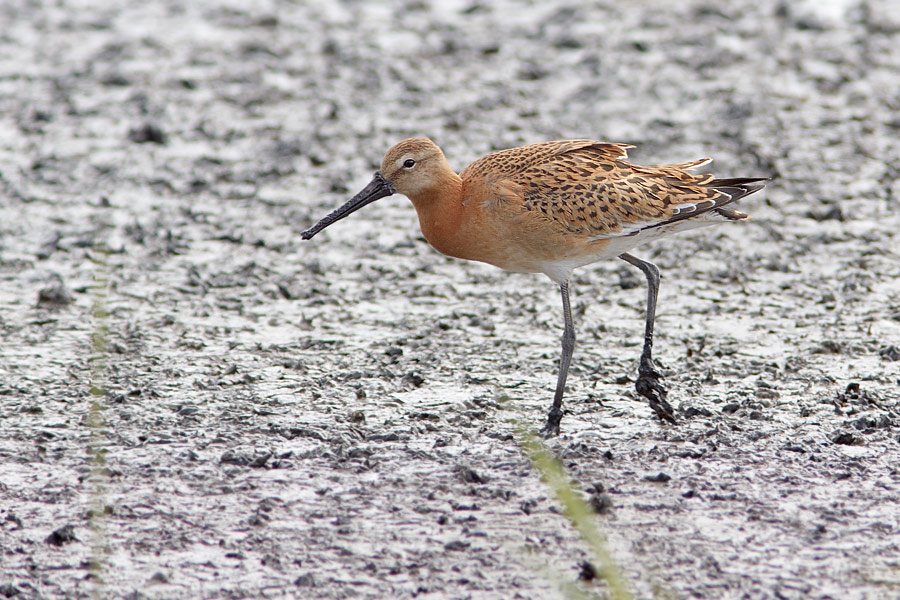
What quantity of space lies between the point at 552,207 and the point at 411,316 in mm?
2025

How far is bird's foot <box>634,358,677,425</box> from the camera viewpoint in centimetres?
716

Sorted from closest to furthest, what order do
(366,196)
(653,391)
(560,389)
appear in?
1. (560,389)
2. (653,391)
3. (366,196)

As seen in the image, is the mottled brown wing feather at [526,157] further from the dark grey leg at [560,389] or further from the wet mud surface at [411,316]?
the wet mud surface at [411,316]

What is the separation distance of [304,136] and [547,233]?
549cm

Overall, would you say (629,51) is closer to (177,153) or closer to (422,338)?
(177,153)

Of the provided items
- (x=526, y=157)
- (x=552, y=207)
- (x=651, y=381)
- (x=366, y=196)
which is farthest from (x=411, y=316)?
(x=651, y=381)

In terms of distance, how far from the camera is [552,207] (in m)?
7.15

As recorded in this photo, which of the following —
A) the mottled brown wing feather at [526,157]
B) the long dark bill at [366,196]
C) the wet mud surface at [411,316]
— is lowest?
the wet mud surface at [411,316]

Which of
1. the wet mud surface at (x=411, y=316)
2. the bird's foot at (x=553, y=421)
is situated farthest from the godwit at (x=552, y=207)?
the wet mud surface at (x=411, y=316)

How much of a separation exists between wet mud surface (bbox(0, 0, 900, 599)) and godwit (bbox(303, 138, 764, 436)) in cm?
80

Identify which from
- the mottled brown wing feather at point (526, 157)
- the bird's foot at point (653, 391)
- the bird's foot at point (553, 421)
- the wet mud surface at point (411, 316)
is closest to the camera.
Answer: the wet mud surface at point (411, 316)

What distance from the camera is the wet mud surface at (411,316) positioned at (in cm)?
573

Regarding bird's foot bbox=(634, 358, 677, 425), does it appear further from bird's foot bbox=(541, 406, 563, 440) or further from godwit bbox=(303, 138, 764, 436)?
bird's foot bbox=(541, 406, 563, 440)

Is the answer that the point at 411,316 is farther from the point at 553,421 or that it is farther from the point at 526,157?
the point at 553,421
